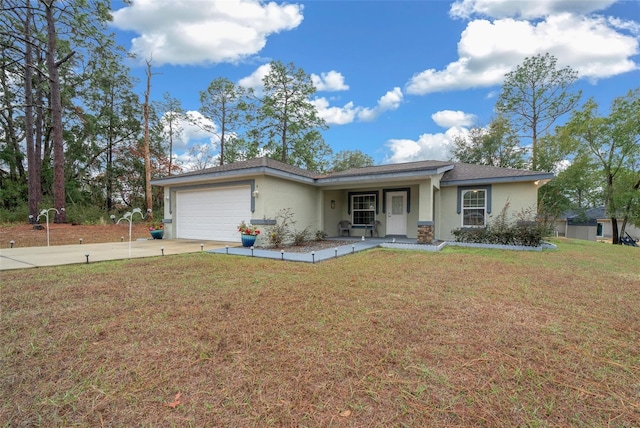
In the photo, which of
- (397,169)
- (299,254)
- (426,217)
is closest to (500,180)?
(426,217)

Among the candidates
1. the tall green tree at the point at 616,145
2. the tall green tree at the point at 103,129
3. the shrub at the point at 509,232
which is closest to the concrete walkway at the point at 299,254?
the shrub at the point at 509,232

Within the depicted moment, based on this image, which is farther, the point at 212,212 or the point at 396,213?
the point at 396,213

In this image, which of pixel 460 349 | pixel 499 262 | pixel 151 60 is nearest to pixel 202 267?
pixel 460 349

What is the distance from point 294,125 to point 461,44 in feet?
39.7

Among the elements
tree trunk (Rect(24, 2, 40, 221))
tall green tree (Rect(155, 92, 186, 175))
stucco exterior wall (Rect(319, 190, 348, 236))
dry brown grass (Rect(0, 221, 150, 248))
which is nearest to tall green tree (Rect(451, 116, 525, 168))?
stucco exterior wall (Rect(319, 190, 348, 236))

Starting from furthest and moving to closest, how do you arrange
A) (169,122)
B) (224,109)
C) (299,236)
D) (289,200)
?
(169,122)
(224,109)
(289,200)
(299,236)

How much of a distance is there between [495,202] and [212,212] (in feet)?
35.2

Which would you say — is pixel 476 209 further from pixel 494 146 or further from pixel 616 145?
pixel 616 145

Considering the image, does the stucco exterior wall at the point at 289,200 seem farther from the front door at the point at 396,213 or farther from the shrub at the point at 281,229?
the front door at the point at 396,213

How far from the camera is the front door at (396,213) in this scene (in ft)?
39.7

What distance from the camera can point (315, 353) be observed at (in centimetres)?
244

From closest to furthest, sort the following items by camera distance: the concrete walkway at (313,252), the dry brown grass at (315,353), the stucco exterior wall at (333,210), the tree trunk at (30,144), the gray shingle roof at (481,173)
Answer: the dry brown grass at (315,353) → the concrete walkway at (313,252) → the gray shingle roof at (481,173) → the stucco exterior wall at (333,210) → the tree trunk at (30,144)

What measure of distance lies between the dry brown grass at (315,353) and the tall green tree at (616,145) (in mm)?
20046

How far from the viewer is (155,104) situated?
22.1 metres
